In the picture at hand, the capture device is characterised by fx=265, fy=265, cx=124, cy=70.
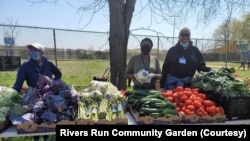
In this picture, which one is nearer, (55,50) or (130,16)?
(130,16)

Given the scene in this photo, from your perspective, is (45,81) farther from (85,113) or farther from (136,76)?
(136,76)

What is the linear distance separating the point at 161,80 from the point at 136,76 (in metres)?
0.56

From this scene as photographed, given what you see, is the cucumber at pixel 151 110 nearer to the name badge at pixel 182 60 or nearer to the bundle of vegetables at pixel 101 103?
the bundle of vegetables at pixel 101 103

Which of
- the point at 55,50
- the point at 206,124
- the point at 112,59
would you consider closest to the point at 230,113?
the point at 206,124

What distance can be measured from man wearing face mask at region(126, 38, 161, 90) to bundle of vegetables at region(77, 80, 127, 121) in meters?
0.84

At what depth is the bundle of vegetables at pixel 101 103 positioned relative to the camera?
9.81ft

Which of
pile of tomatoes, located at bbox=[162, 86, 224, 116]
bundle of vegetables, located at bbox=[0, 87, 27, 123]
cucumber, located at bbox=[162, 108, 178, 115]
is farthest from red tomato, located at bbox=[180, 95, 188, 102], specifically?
bundle of vegetables, located at bbox=[0, 87, 27, 123]

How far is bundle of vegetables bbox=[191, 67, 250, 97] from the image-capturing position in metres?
3.47

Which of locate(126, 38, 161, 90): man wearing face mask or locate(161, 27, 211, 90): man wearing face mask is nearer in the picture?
locate(126, 38, 161, 90): man wearing face mask

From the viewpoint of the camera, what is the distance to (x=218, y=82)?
3615 millimetres

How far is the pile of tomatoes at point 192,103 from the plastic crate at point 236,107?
87mm

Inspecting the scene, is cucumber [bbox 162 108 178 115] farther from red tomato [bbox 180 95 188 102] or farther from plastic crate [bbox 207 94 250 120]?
plastic crate [bbox 207 94 250 120]

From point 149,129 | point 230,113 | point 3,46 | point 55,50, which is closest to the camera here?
point 149,129
